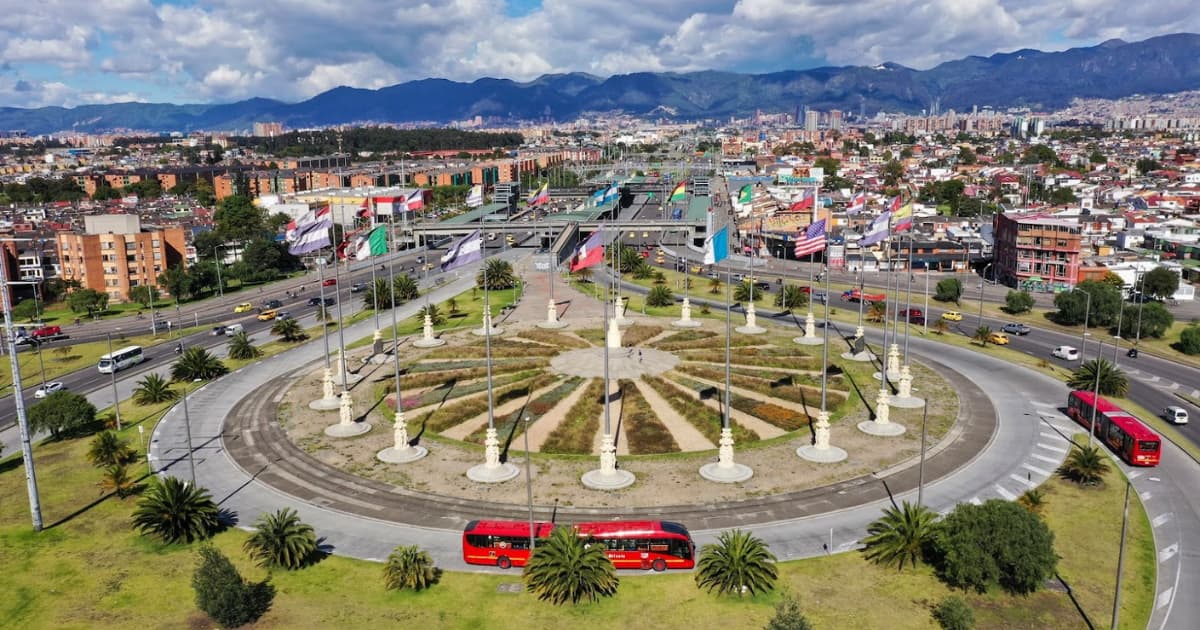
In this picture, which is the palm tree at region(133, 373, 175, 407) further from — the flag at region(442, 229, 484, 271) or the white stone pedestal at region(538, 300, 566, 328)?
the white stone pedestal at region(538, 300, 566, 328)

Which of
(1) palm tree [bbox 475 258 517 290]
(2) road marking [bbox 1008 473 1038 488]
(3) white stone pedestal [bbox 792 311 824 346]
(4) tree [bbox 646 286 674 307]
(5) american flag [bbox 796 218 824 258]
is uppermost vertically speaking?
(5) american flag [bbox 796 218 824 258]

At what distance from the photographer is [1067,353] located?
7744 centimetres

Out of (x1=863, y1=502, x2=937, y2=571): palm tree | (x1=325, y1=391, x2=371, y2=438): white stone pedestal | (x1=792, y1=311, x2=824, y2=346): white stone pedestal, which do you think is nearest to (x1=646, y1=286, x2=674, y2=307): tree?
(x1=792, y1=311, x2=824, y2=346): white stone pedestal

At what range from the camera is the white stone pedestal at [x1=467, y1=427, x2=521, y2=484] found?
49250mm

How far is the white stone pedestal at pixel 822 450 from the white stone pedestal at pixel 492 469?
19461 mm

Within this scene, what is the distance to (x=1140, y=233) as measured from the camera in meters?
138

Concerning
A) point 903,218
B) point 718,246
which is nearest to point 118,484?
point 718,246

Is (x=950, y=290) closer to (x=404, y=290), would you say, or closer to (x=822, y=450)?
(x=822, y=450)

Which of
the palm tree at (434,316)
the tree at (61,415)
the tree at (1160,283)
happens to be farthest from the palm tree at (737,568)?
the tree at (1160,283)

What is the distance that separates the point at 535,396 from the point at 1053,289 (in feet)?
285

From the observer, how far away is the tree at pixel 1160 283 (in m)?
103

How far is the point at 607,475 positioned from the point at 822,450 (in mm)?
15119

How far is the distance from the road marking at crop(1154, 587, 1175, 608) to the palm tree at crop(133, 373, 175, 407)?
230ft

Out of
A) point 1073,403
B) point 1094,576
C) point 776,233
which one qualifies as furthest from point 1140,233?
point 1094,576
